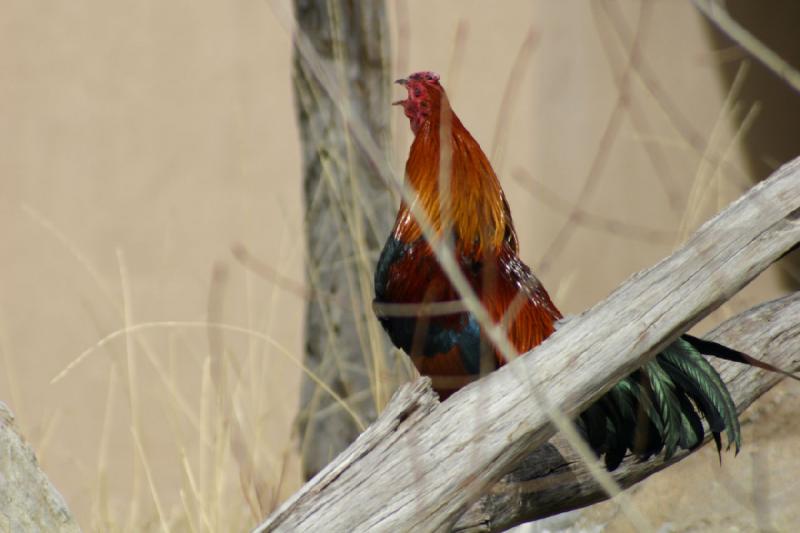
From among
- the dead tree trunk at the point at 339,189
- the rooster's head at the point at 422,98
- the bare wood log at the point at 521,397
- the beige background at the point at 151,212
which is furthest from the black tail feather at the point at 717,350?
the beige background at the point at 151,212

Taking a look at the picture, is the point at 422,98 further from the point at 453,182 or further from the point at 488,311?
the point at 488,311

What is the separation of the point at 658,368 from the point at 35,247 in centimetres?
207

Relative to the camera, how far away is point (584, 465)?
5.68 ft

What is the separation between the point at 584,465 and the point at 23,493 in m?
0.75

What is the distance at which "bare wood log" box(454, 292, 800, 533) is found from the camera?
166 centimetres

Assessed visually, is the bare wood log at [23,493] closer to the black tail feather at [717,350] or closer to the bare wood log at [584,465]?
the bare wood log at [584,465]

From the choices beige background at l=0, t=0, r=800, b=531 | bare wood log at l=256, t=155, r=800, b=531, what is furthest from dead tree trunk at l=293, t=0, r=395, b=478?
bare wood log at l=256, t=155, r=800, b=531

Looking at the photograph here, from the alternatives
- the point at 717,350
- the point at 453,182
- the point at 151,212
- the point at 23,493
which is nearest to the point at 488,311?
the point at 453,182

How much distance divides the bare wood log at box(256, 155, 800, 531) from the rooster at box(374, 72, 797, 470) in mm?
260

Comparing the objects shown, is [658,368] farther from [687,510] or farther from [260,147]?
[260,147]

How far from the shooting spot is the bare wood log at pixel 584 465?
1.66m

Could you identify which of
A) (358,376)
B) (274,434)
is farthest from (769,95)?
(358,376)

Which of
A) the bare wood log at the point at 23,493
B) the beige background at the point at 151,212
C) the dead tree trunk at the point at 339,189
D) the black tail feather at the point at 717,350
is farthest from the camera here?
the beige background at the point at 151,212

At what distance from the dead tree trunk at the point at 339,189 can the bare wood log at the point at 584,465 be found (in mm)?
716
